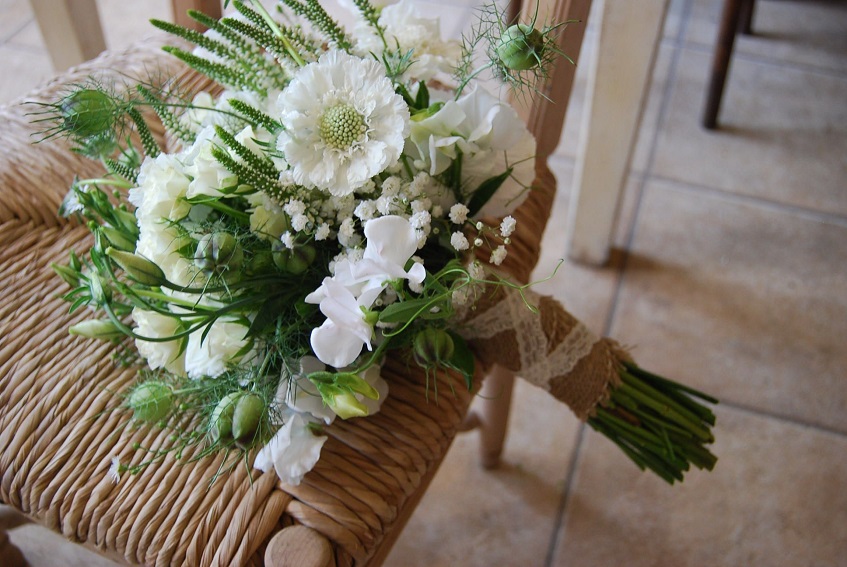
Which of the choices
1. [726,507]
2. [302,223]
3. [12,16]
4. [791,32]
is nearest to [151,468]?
[302,223]

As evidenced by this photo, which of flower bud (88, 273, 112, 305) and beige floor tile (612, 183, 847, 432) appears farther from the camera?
beige floor tile (612, 183, 847, 432)

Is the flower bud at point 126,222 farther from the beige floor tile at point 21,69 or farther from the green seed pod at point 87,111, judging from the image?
the beige floor tile at point 21,69

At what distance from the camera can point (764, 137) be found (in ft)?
5.02

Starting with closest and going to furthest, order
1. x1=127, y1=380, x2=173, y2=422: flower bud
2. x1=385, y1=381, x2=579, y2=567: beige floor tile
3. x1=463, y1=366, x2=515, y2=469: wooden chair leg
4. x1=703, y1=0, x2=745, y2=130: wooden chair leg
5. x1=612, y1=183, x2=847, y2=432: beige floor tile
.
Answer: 1. x1=127, y1=380, x2=173, y2=422: flower bud
2. x1=463, y1=366, x2=515, y2=469: wooden chair leg
3. x1=385, y1=381, x2=579, y2=567: beige floor tile
4. x1=612, y1=183, x2=847, y2=432: beige floor tile
5. x1=703, y1=0, x2=745, y2=130: wooden chair leg

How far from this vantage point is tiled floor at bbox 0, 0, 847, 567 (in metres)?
1.04

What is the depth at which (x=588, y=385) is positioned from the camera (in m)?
0.67

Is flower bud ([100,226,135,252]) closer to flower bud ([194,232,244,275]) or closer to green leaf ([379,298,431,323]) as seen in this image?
flower bud ([194,232,244,275])

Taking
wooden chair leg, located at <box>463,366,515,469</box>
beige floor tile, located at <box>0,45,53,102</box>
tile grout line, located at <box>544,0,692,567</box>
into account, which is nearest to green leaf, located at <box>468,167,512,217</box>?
wooden chair leg, located at <box>463,366,515,469</box>

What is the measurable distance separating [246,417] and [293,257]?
0.11 meters

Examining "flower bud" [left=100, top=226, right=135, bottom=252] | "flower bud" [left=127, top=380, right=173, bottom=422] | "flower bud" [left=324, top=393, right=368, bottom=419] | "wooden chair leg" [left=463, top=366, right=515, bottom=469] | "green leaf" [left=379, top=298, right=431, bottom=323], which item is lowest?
"wooden chair leg" [left=463, top=366, right=515, bottom=469]

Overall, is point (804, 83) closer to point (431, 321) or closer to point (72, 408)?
point (431, 321)

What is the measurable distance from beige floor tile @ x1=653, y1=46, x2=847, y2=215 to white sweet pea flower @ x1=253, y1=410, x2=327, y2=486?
110cm

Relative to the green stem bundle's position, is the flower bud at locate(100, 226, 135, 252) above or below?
above

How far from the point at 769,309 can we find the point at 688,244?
174 millimetres
